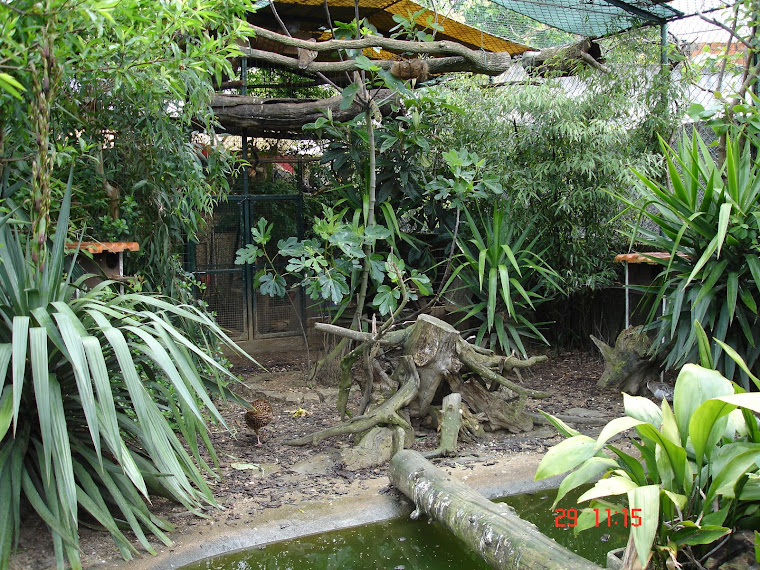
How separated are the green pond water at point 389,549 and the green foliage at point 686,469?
0.95 metres

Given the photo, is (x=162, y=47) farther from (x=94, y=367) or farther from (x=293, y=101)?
(x=293, y=101)

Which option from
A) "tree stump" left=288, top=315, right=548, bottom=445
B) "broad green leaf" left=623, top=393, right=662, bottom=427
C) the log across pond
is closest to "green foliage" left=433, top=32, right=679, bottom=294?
"tree stump" left=288, top=315, right=548, bottom=445

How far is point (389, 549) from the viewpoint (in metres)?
3.05

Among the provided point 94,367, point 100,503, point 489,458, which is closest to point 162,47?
point 94,367

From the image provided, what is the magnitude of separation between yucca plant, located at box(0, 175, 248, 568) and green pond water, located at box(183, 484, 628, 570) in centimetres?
39

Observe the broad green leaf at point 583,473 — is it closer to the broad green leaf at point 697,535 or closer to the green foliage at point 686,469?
the green foliage at point 686,469

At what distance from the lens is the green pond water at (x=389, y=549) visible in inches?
114

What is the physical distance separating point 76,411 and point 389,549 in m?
1.49

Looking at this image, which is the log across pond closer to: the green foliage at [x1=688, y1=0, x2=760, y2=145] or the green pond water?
the green pond water

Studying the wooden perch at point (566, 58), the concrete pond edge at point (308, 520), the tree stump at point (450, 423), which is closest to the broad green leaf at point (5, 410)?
the concrete pond edge at point (308, 520)

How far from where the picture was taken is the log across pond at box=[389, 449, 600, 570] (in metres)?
2.40

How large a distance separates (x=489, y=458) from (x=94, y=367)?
2.37 metres

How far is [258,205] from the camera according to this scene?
6711 millimetres

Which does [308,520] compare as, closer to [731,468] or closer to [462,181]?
[731,468]
